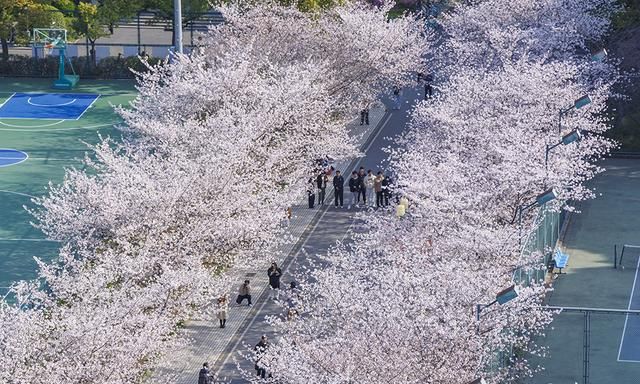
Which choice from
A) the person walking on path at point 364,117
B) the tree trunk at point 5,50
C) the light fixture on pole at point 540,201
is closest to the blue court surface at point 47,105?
the tree trunk at point 5,50

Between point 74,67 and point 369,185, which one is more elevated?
point 74,67

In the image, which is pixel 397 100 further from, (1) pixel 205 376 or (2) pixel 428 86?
(1) pixel 205 376

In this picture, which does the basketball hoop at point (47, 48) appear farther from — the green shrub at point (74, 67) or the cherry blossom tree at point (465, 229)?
the cherry blossom tree at point (465, 229)

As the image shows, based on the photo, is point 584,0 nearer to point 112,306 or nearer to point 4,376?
point 112,306

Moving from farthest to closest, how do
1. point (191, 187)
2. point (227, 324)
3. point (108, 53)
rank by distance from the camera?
point (108, 53)
point (227, 324)
point (191, 187)

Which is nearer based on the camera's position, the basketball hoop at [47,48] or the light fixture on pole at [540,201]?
the light fixture on pole at [540,201]

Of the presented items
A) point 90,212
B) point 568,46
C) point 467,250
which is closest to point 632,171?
point 568,46

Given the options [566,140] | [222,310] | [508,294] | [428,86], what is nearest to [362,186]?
[222,310]
